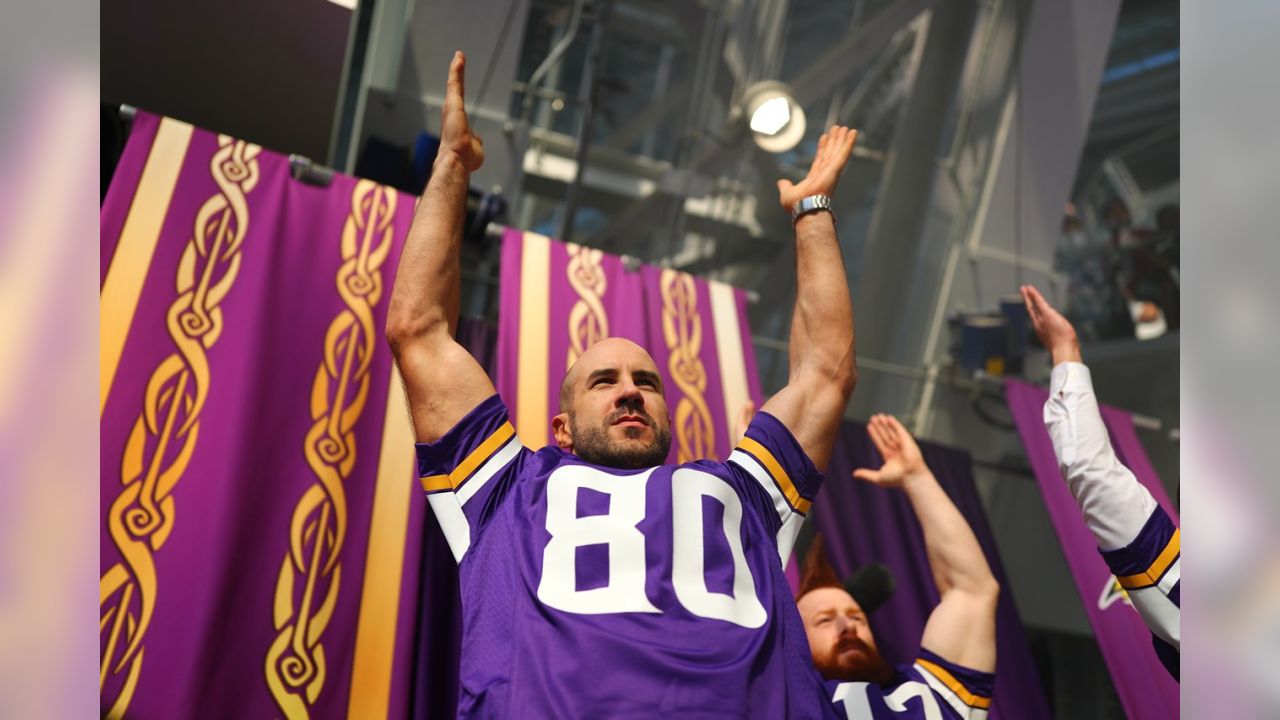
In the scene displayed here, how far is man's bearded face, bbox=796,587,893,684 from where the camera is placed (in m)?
2.11

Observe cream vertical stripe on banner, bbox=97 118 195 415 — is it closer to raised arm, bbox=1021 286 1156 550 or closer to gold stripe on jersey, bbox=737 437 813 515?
gold stripe on jersey, bbox=737 437 813 515

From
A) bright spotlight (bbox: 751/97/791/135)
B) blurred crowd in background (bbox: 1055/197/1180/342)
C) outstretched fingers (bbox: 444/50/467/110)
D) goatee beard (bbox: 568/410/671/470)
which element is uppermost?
blurred crowd in background (bbox: 1055/197/1180/342)

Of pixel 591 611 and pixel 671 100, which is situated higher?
pixel 671 100

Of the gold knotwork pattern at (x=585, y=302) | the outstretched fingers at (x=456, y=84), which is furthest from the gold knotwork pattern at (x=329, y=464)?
the outstretched fingers at (x=456, y=84)

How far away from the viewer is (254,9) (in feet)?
8.54

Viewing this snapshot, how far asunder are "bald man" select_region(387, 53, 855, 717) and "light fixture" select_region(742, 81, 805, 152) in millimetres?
1722

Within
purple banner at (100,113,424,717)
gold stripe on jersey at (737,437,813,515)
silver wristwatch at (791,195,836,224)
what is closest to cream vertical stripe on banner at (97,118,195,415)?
purple banner at (100,113,424,717)

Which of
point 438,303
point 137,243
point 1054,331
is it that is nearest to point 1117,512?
point 1054,331

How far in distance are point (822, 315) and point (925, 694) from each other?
80 centimetres

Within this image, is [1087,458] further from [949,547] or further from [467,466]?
[467,466]

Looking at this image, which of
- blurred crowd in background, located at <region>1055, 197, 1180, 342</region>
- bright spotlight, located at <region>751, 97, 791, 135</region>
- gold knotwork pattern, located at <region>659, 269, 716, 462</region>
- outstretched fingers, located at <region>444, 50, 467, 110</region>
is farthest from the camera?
blurred crowd in background, located at <region>1055, 197, 1180, 342</region>
